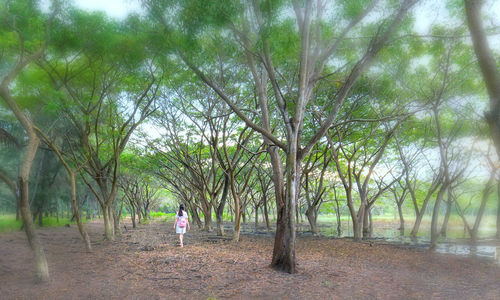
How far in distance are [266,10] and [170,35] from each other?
2.21 metres

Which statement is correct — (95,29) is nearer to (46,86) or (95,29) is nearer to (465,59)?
(46,86)

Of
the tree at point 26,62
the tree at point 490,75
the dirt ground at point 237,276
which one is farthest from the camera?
the tree at point 26,62

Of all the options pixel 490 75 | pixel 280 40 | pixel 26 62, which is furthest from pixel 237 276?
pixel 26 62

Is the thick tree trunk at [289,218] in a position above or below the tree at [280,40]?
below

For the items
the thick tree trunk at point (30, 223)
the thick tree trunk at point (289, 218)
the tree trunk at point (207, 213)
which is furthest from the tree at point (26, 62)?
the tree trunk at point (207, 213)

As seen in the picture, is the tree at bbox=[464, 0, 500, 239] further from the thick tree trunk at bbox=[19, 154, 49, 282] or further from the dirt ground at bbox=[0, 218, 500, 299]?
the thick tree trunk at bbox=[19, 154, 49, 282]

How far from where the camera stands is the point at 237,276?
6.55 metres

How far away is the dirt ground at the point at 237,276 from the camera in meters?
5.50

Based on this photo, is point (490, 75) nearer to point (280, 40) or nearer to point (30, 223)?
point (280, 40)

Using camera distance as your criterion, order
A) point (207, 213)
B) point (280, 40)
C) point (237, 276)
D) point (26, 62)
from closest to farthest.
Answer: point (26, 62) < point (237, 276) < point (280, 40) < point (207, 213)

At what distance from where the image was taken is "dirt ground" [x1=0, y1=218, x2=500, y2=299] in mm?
5496

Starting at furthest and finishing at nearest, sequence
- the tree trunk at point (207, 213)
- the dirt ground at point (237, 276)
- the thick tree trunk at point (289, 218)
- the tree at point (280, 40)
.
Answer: the tree trunk at point (207, 213) < the thick tree trunk at point (289, 218) < the tree at point (280, 40) < the dirt ground at point (237, 276)

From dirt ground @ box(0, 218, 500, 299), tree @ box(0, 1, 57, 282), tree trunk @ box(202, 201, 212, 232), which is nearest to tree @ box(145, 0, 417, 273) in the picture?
dirt ground @ box(0, 218, 500, 299)

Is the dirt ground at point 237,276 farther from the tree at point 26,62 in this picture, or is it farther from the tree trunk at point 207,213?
the tree trunk at point 207,213
